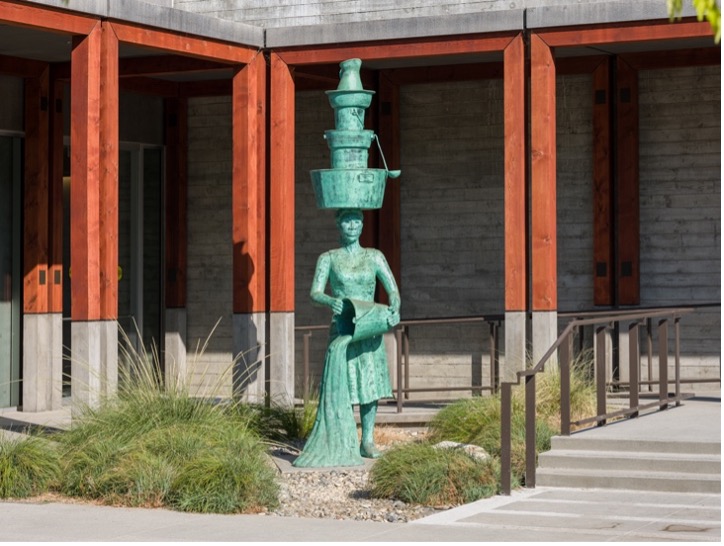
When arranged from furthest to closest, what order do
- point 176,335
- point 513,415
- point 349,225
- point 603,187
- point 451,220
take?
point 176,335
point 451,220
point 603,187
point 349,225
point 513,415

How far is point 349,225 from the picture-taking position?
42.3 feet

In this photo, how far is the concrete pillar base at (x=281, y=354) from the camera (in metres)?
16.5

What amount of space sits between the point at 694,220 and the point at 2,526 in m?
10.5

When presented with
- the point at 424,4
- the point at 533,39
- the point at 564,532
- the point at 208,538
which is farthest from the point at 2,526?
the point at 424,4

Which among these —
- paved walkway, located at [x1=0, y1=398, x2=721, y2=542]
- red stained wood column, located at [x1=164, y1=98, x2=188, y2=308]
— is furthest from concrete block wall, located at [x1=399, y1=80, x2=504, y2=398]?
paved walkway, located at [x1=0, y1=398, x2=721, y2=542]

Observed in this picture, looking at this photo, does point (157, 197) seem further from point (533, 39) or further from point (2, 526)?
point (2, 526)

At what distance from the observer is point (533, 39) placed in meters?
15.5

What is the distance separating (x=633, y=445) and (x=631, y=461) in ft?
1.07

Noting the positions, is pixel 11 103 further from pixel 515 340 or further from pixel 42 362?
pixel 515 340

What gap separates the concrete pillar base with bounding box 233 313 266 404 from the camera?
16.2 m

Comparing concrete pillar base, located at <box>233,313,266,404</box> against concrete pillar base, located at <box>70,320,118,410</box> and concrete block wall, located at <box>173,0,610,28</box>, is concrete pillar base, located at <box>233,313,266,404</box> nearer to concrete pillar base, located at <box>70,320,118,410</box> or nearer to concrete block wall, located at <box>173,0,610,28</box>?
concrete pillar base, located at <box>70,320,118,410</box>

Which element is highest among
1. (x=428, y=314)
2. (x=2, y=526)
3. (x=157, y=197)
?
(x=157, y=197)

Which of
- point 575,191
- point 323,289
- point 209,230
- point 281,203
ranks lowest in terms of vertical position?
point 323,289

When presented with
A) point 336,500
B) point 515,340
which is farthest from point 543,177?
point 336,500
